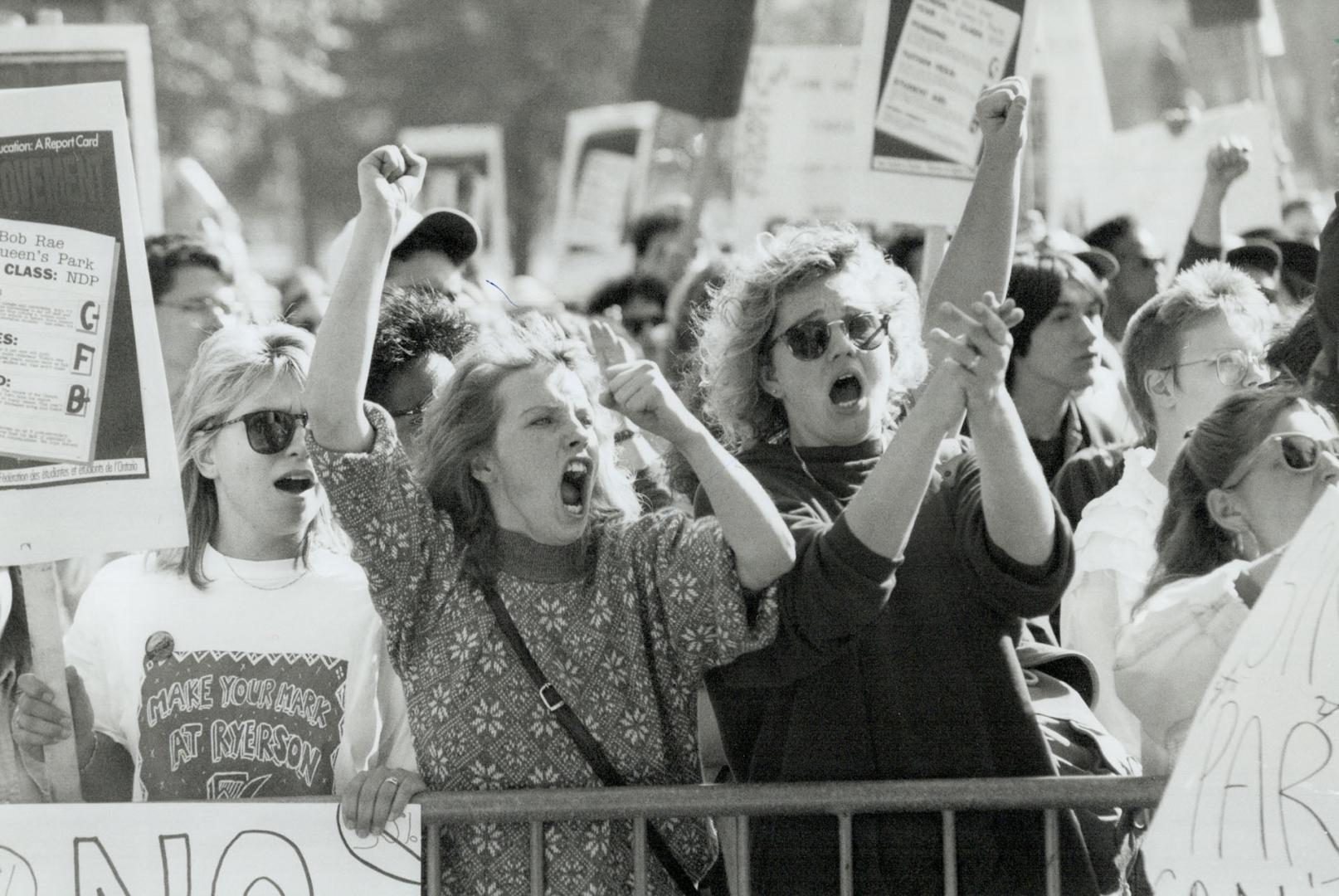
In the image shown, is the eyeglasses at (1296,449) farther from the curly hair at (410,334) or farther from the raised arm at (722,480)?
the curly hair at (410,334)

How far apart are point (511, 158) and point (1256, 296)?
30400 millimetres

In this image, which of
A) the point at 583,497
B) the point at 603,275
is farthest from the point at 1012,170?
the point at 603,275

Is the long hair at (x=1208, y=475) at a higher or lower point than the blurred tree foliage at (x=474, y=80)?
lower

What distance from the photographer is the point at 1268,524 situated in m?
3.70

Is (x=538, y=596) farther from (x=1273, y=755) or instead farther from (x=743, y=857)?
(x=1273, y=755)

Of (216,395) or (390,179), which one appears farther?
(216,395)

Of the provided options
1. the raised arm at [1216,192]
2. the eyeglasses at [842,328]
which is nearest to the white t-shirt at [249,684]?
the eyeglasses at [842,328]

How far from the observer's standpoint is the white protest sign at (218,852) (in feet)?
11.4

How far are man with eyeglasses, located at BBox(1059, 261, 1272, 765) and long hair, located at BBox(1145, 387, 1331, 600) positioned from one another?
351 mm

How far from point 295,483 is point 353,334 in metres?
0.69

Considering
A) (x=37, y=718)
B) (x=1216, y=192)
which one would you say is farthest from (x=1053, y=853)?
(x=1216, y=192)

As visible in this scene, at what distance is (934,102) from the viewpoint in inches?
211

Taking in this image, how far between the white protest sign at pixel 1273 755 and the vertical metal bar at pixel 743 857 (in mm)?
766

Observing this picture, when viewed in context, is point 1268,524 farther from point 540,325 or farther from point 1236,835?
point 540,325
